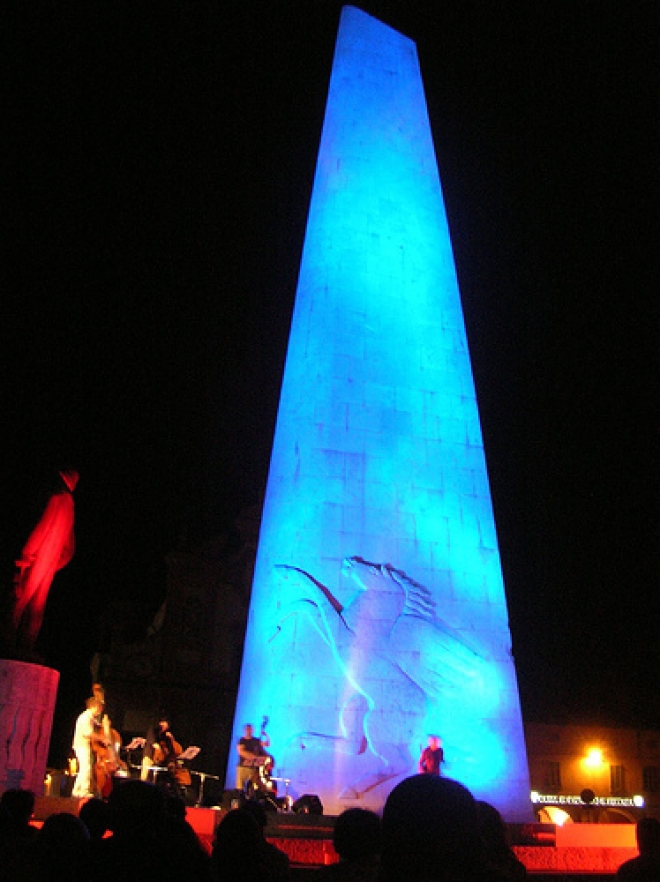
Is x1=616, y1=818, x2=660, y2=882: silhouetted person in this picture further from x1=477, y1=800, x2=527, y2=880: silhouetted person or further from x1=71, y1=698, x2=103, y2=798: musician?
x1=71, y1=698, x2=103, y2=798: musician

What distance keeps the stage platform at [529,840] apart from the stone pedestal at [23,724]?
0.32 meters

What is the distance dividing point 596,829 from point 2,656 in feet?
20.1

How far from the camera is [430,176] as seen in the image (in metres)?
14.3

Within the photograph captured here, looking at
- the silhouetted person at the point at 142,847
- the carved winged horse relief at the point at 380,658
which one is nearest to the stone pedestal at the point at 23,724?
the carved winged horse relief at the point at 380,658

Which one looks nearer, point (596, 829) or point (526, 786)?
point (596, 829)

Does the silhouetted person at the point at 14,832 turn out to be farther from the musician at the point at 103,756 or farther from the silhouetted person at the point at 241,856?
the musician at the point at 103,756

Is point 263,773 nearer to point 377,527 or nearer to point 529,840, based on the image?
point 529,840

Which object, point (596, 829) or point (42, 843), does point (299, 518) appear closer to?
point (596, 829)

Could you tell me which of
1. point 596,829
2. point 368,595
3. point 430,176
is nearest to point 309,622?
point 368,595

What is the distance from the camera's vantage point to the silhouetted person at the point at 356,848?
7.41 ft

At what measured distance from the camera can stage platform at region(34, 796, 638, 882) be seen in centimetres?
688

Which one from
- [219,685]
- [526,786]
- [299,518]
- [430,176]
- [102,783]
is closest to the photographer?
[102,783]

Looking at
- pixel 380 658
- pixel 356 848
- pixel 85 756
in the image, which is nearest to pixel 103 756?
pixel 85 756

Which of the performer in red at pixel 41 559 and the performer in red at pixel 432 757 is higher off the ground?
the performer in red at pixel 41 559
